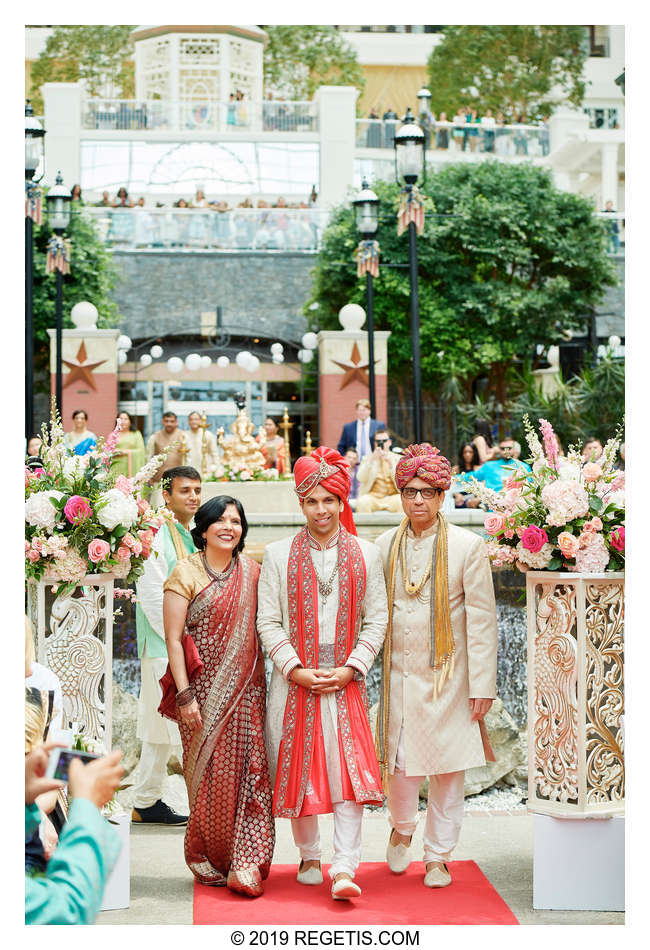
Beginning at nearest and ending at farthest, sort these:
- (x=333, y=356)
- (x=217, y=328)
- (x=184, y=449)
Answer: (x=184, y=449), (x=333, y=356), (x=217, y=328)

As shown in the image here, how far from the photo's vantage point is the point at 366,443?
13.6 m

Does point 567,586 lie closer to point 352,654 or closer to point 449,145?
point 352,654

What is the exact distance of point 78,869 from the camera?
271cm

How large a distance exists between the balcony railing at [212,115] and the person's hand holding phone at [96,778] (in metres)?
31.5

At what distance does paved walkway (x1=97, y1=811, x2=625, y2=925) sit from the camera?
5012 millimetres

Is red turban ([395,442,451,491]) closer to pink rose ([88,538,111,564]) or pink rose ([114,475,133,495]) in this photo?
pink rose ([114,475,133,495])

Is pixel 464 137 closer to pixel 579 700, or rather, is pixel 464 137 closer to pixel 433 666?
pixel 433 666

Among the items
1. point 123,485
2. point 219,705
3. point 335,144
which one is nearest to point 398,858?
point 219,705

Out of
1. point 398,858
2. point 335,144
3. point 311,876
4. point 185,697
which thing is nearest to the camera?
point 185,697

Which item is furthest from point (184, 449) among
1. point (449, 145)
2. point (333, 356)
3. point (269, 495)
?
point (449, 145)

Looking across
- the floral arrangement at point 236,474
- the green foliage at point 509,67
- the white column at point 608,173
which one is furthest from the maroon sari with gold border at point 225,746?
the green foliage at point 509,67

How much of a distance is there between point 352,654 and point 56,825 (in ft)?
5.87

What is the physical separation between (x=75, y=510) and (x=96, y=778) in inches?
94.8

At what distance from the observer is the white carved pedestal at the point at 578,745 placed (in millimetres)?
5137
